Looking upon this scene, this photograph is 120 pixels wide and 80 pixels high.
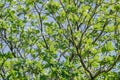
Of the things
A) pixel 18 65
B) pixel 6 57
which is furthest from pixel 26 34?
pixel 18 65

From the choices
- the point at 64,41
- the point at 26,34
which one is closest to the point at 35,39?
the point at 26,34

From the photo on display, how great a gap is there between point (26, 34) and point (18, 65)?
706 cm

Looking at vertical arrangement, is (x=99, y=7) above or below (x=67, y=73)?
Result: above

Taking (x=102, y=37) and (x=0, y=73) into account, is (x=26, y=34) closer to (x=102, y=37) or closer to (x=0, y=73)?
(x=0, y=73)

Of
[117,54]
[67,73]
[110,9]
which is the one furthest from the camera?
[110,9]

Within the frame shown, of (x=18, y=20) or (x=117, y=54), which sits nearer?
(x=117, y=54)

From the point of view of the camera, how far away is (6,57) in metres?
26.6

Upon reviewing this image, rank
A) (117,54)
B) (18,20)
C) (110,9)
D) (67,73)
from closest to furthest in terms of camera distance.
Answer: (67,73)
(117,54)
(110,9)
(18,20)

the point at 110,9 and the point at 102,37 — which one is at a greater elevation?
the point at 110,9

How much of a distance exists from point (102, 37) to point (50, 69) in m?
7.44

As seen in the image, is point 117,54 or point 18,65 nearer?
point 18,65

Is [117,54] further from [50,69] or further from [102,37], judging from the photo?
[50,69]

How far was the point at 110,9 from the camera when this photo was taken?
2597 cm

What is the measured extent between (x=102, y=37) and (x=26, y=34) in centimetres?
576
